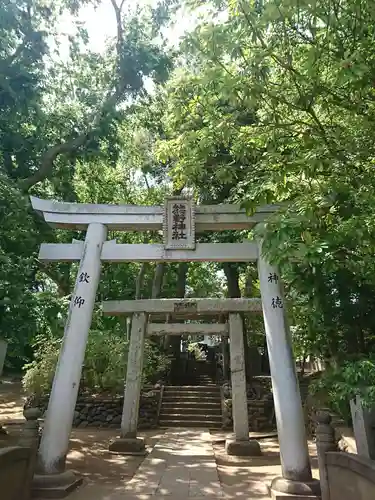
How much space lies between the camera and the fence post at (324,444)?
488 cm

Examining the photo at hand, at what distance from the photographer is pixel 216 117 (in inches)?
219

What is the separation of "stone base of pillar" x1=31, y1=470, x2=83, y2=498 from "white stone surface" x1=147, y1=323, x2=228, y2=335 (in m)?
5.14

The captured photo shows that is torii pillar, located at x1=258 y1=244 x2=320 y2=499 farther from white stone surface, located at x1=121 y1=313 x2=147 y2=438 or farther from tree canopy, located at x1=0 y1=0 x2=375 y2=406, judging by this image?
white stone surface, located at x1=121 y1=313 x2=147 y2=438

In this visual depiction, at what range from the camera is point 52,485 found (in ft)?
18.0

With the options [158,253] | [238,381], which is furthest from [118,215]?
[238,381]

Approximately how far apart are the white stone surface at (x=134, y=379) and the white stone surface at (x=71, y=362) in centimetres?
367

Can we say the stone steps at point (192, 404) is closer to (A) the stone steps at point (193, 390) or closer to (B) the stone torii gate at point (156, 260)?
(A) the stone steps at point (193, 390)

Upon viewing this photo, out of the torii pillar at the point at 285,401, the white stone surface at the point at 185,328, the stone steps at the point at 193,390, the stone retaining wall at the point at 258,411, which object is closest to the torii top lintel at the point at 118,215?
the torii pillar at the point at 285,401

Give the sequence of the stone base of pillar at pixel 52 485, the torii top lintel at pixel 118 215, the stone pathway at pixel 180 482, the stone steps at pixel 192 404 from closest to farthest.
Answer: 1. the stone base of pillar at pixel 52 485
2. the stone pathway at pixel 180 482
3. the torii top lintel at pixel 118 215
4. the stone steps at pixel 192 404

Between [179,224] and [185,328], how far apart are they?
16.4 ft

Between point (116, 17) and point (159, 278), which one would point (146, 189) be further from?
point (116, 17)

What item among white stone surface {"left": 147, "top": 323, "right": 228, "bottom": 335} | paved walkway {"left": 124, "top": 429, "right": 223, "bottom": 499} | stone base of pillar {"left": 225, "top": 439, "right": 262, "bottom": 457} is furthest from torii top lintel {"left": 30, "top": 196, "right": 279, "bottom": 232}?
stone base of pillar {"left": 225, "top": 439, "right": 262, "bottom": 457}

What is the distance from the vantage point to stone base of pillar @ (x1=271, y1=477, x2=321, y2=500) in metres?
5.23

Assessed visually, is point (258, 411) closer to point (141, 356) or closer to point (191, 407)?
point (191, 407)
